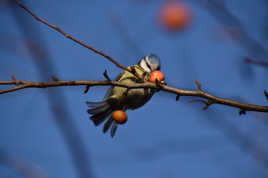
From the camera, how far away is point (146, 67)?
2.82m

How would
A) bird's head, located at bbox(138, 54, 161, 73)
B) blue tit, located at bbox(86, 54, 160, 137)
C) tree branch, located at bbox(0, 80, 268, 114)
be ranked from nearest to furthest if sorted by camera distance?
tree branch, located at bbox(0, 80, 268, 114), blue tit, located at bbox(86, 54, 160, 137), bird's head, located at bbox(138, 54, 161, 73)

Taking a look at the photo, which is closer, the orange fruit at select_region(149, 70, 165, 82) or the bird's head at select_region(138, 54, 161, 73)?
the orange fruit at select_region(149, 70, 165, 82)

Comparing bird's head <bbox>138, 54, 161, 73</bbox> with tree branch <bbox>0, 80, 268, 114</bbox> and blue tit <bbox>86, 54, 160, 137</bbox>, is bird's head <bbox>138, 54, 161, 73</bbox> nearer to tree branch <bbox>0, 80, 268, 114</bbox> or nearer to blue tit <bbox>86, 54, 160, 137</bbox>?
blue tit <bbox>86, 54, 160, 137</bbox>

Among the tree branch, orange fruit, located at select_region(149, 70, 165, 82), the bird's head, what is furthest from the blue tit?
the tree branch

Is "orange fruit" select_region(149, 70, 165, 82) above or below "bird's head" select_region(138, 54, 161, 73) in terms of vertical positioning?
below

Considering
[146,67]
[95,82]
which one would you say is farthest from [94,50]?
[146,67]

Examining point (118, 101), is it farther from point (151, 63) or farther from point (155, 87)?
point (155, 87)

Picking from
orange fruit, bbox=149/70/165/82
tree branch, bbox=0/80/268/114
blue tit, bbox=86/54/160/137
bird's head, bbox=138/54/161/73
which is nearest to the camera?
tree branch, bbox=0/80/268/114

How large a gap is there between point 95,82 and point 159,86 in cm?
26

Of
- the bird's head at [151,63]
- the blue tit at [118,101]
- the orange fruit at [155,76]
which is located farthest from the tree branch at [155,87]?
the bird's head at [151,63]

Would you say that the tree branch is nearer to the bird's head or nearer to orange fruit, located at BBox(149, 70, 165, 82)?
orange fruit, located at BBox(149, 70, 165, 82)

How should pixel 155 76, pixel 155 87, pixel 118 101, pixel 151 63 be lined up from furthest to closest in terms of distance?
pixel 151 63
pixel 118 101
pixel 155 76
pixel 155 87

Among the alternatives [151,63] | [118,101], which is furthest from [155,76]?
[151,63]

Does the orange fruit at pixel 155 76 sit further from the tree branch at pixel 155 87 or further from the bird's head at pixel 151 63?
the bird's head at pixel 151 63
